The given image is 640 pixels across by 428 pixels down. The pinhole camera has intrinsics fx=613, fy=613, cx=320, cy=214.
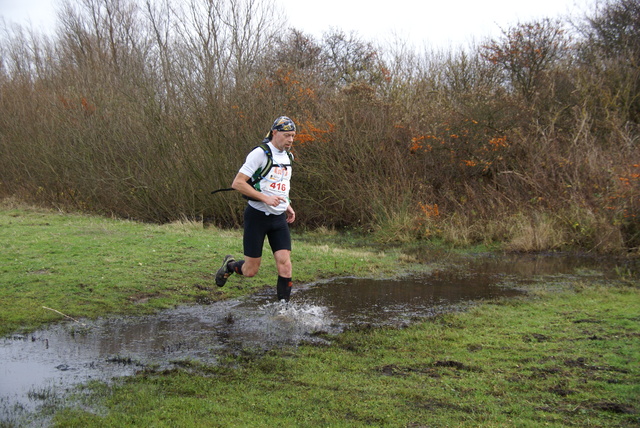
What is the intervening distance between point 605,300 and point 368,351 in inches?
166

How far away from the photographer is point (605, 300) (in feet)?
27.1

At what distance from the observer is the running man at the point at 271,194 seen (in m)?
6.83

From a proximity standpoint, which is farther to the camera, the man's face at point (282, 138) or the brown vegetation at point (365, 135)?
the brown vegetation at point (365, 135)

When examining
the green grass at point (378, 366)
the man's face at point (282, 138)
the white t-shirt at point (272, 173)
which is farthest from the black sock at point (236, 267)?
the man's face at point (282, 138)

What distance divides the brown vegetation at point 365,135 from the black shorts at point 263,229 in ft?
28.0

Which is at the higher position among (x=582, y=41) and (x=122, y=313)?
(x=582, y=41)

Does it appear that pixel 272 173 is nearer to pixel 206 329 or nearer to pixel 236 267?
pixel 236 267

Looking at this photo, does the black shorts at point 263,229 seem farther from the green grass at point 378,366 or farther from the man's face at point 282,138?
the green grass at point 378,366

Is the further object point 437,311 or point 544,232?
point 544,232

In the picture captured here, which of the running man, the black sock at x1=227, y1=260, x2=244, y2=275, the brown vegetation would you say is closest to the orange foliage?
the brown vegetation

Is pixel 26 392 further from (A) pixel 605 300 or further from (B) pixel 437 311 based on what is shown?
(A) pixel 605 300

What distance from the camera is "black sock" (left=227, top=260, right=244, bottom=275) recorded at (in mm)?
7817

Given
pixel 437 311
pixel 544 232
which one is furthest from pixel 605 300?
pixel 544 232

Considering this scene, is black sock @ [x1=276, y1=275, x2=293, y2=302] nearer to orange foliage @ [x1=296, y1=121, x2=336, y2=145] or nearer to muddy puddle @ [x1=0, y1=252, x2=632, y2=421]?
muddy puddle @ [x1=0, y1=252, x2=632, y2=421]
